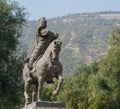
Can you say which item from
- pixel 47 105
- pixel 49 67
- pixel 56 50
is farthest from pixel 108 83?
pixel 47 105

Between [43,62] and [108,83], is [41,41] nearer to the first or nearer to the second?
[43,62]

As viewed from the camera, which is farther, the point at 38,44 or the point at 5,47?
the point at 5,47

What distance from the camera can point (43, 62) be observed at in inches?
878

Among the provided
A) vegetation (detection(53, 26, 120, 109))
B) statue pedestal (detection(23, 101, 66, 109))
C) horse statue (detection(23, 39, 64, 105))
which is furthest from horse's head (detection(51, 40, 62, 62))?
vegetation (detection(53, 26, 120, 109))

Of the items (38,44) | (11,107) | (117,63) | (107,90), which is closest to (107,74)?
(117,63)

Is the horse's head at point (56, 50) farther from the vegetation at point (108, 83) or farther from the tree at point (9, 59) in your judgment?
the vegetation at point (108, 83)

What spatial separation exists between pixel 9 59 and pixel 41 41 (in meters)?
20.8

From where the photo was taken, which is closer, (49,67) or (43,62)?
(49,67)

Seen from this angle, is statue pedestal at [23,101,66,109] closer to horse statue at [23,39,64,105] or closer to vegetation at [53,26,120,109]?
horse statue at [23,39,64,105]

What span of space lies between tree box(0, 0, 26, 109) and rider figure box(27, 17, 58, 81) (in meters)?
19.1

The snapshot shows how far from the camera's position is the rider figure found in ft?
76.0

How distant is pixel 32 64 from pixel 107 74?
36.5 meters

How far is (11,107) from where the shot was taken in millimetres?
Answer: 46125

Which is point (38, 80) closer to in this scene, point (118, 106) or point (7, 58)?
point (7, 58)
